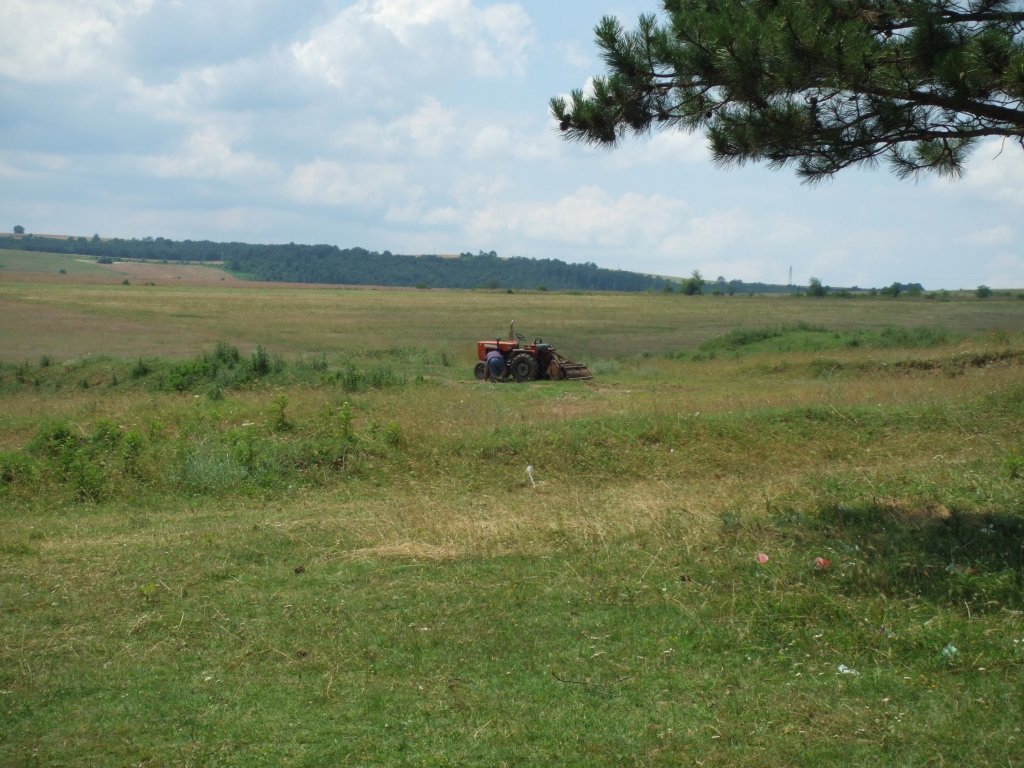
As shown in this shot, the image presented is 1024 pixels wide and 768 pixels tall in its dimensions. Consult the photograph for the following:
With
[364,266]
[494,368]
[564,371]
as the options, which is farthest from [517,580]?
[364,266]

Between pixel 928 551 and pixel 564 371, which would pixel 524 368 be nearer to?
pixel 564 371

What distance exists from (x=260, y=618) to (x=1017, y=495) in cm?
679

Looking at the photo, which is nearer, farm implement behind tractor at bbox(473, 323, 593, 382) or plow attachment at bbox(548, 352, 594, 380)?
farm implement behind tractor at bbox(473, 323, 593, 382)

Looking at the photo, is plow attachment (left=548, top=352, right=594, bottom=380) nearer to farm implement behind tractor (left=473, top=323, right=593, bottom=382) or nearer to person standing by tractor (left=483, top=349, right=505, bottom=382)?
farm implement behind tractor (left=473, top=323, right=593, bottom=382)

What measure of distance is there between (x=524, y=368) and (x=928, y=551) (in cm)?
1925

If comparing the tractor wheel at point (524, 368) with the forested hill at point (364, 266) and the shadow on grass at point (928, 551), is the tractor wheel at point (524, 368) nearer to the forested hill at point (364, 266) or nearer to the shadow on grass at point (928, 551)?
the shadow on grass at point (928, 551)

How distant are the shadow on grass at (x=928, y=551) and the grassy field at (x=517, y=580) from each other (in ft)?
0.10

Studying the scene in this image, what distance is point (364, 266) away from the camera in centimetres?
15162

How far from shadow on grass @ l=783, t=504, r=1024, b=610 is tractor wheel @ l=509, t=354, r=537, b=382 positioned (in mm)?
17714

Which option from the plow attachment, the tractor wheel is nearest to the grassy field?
the tractor wheel

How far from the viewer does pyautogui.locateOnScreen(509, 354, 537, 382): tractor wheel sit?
26.2m

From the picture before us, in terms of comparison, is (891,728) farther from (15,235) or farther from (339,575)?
(15,235)

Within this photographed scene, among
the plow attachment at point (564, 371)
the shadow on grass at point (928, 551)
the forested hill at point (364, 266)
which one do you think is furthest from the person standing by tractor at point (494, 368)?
the forested hill at point (364, 266)

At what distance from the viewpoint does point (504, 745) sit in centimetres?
490
